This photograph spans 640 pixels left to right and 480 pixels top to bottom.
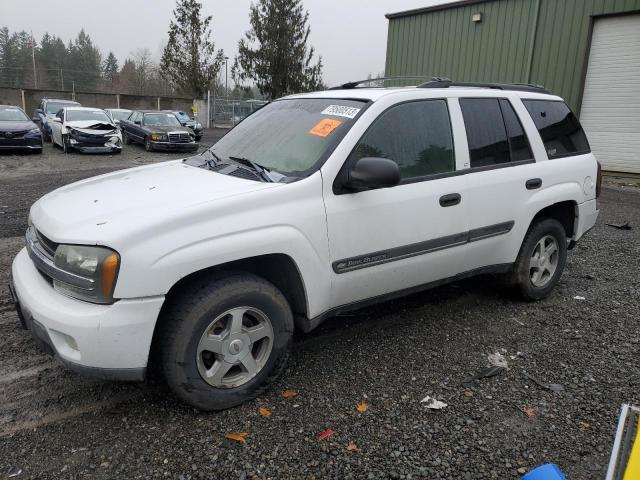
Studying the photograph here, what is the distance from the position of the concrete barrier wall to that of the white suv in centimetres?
3351

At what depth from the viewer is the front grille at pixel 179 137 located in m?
17.9

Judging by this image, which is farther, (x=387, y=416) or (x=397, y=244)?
(x=397, y=244)

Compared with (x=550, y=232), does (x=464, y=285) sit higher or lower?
lower

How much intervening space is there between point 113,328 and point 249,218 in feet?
2.86

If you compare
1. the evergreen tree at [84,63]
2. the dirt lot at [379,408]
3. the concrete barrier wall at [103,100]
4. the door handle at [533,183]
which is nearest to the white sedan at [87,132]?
the dirt lot at [379,408]

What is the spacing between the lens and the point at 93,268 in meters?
2.36

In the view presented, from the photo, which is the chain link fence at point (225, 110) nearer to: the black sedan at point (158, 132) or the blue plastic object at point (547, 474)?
the black sedan at point (158, 132)

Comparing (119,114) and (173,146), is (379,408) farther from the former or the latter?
(119,114)

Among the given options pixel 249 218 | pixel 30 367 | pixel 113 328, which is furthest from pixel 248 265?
pixel 30 367

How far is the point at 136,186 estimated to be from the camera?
122 inches

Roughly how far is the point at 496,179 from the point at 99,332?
9.62 feet

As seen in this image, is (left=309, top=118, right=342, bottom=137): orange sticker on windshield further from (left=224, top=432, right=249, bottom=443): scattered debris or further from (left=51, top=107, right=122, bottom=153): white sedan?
(left=51, top=107, right=122, bottom=153): white sedan

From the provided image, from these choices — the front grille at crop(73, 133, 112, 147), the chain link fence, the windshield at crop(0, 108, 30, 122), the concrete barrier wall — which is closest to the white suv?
the front grille at crop(73, 133, 112, 147)

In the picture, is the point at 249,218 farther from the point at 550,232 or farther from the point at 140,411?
the point at 550,232
